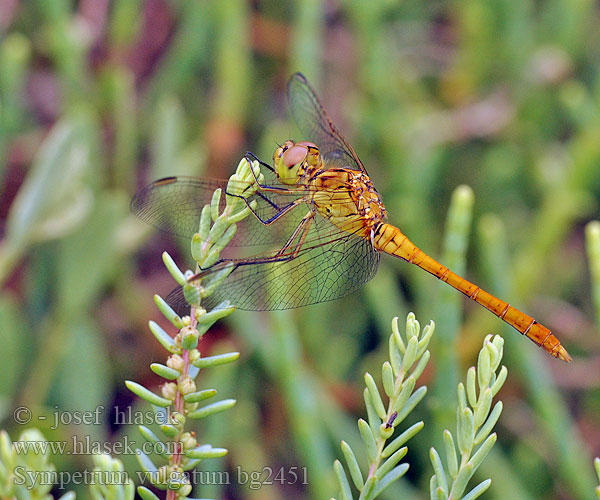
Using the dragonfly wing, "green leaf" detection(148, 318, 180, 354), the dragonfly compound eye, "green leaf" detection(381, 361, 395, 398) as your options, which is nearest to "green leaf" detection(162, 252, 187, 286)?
"green leaf" detection(148, 318, 180, 354)

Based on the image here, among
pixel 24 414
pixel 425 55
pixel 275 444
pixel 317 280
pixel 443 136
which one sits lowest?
pixel 275 444

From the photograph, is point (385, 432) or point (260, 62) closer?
point (385, 432)

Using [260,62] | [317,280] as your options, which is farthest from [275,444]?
[260,62]

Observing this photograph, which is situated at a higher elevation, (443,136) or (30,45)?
(30,45)

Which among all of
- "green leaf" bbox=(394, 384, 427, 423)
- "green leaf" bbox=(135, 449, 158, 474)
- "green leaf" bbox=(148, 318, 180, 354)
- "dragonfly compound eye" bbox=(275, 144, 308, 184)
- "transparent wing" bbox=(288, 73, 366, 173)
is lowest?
"green leaf" bbox=(135, 449, 158, 474)

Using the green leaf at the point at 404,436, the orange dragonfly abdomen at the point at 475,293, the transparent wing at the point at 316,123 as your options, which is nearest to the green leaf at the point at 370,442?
the green leaf at the point at 404,436

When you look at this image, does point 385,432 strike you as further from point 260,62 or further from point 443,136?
point 260,62

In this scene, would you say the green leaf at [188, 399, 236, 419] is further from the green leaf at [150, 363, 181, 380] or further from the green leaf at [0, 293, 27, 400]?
the green leaf at [0, 293, 27, 400]

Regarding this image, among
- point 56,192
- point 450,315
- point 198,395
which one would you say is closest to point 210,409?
point 198,395
